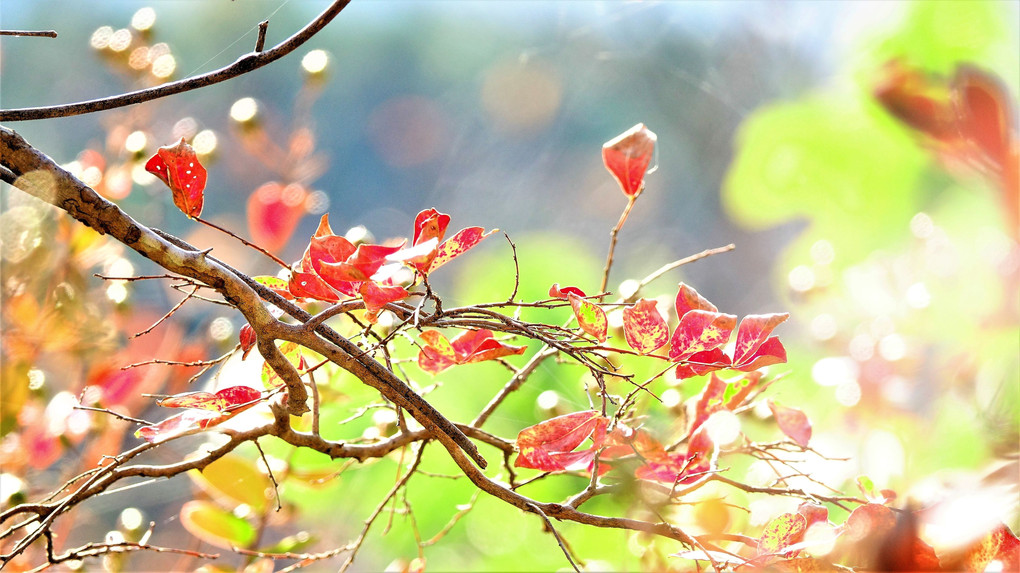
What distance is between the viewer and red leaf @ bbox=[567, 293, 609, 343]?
18 centimetres

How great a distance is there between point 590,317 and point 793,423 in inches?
4.3

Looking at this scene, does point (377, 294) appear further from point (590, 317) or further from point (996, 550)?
point (996, 550)

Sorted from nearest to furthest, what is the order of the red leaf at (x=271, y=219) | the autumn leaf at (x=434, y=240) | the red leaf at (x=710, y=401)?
1. the autumn leaf at (x=434, y=240)
2. the red leaf at (x=710, y=401)
3. the red leaf at (x=271, y=219)

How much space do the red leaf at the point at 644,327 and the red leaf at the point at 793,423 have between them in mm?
81

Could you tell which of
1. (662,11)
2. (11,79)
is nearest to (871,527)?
(11,79)

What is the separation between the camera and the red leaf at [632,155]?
0.25 m

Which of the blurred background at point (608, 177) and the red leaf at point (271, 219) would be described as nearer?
the blurred background at point (608, 177)

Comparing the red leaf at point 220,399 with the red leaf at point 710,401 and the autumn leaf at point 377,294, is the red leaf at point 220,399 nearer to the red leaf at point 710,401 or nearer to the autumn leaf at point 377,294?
the autumn leaf at point 377,294

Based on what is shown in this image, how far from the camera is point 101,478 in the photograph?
0.78ft

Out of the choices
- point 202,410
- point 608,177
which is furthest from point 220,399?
point 608,177

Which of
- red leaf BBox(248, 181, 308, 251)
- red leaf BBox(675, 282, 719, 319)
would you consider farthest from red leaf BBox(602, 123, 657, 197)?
red leaf BBox(248, 181, 308, 251)

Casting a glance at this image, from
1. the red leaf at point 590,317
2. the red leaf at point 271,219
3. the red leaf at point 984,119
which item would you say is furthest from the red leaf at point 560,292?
the red leaf at point 271,219

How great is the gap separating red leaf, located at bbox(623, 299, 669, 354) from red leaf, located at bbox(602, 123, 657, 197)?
0.07 metres

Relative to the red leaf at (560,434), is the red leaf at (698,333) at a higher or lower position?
higher
